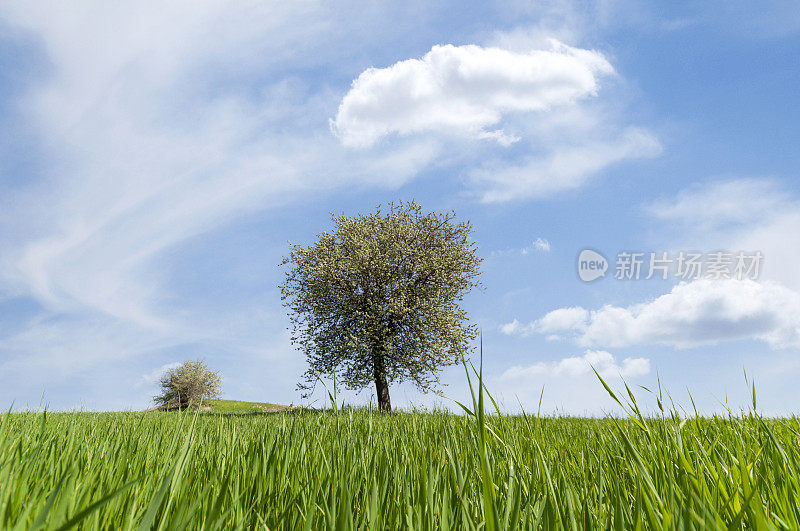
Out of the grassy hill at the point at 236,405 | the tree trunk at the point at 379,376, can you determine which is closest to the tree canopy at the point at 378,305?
the tree trunk at the point at 379,376

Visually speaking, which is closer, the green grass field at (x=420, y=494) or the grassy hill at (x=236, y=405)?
the green grass field at (x=420, y=494)

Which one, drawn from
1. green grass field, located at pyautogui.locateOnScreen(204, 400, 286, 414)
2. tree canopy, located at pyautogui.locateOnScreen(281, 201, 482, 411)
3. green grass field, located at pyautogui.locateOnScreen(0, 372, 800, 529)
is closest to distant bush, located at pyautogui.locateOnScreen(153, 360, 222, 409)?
green grass field, located at pyautogui.locateOnScreen(204, 400, 286, 414)

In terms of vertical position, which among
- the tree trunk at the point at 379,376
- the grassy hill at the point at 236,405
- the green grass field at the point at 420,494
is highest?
the grassy hill at the point at 236,405

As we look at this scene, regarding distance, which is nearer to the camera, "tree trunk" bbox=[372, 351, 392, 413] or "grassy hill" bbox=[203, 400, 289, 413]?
"tree trunk" bbox=[372, 351, 392, 413]

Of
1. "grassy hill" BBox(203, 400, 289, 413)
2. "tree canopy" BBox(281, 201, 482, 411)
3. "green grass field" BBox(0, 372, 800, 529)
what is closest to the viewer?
"green grass field" BBox(0, 372, 800, 529)

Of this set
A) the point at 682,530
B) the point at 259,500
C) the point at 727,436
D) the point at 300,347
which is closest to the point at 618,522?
the point at 682,530

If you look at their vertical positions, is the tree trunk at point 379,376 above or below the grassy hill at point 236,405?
below

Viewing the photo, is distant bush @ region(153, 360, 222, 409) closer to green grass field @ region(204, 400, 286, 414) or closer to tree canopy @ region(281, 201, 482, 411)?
green grass field @ region(204, 400, 286, 414)

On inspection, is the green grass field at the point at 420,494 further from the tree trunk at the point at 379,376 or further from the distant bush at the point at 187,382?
the distant bush at the point at 187,382

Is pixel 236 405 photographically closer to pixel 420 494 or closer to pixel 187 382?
pixel 187 382

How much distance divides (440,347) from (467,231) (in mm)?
6317

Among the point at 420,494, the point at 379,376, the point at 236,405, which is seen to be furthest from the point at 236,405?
the point at 420,494

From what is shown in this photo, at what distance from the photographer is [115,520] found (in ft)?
5.30

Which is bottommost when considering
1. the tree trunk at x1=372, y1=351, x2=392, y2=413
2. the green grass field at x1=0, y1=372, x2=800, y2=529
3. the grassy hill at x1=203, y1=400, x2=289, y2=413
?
the green grass field at x1=0, y1=372, x2=800, y2=529
